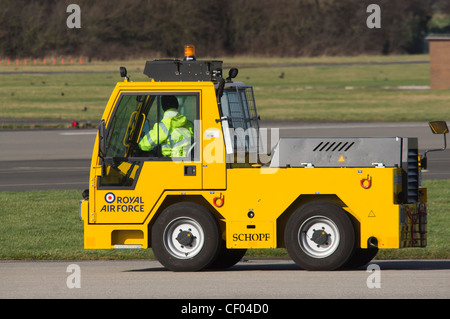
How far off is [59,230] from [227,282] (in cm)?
642

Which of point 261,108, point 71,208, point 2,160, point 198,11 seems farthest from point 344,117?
point 198,11

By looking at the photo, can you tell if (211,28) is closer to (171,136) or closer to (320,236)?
(171,136)

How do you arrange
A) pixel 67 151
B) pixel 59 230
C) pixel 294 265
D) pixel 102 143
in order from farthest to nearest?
pixel 67 151
pixel 59 230
pixel 294 265
pixel 102 143

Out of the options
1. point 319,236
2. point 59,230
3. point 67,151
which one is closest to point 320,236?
point 319,236

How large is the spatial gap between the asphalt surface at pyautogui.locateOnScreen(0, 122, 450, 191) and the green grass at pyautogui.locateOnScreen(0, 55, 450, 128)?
6104 millimetres

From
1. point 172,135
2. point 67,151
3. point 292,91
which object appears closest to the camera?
point 172,135

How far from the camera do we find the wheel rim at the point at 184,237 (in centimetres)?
1197

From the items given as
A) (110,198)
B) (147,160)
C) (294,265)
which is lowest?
(294,265)

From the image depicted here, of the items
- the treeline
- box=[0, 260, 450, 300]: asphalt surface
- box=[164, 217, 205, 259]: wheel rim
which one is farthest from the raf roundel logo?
the treeline

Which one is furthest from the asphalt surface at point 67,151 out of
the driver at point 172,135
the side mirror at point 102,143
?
the side mirror at point 102,143

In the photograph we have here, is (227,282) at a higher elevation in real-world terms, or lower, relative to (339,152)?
lower

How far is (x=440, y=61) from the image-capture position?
69562mm

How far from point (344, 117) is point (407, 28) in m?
87.0

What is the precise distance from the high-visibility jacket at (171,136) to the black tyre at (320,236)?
1710 millimetres
